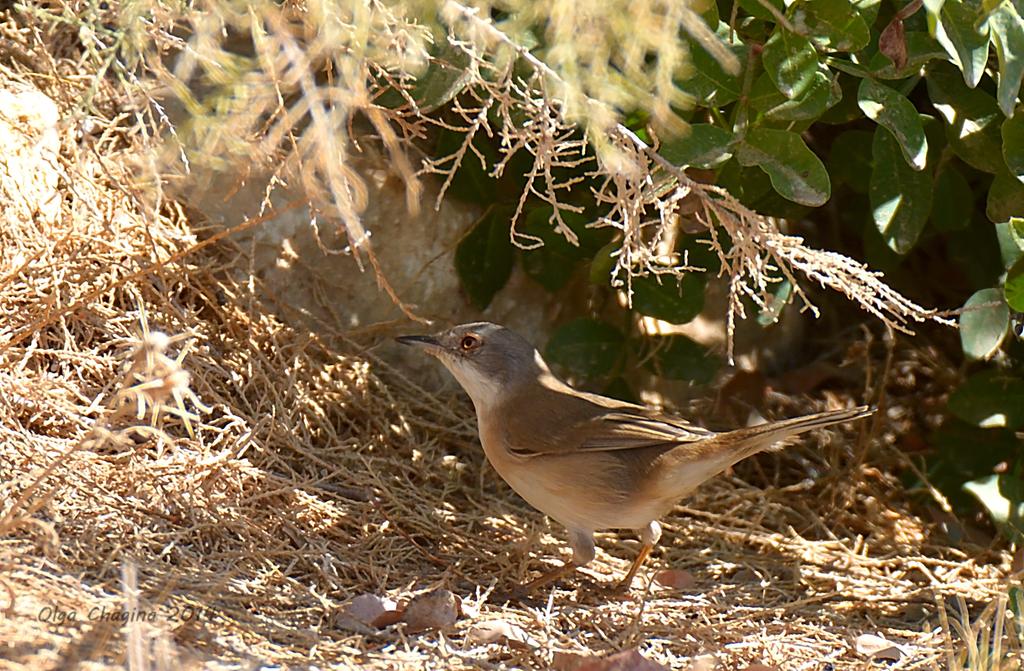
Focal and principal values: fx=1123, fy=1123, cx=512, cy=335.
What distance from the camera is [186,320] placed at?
4.75 metres

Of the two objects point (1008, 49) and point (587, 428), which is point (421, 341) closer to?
point (587, 428)

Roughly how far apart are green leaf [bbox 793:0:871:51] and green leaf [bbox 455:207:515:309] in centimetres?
189

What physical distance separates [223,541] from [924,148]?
112 inches

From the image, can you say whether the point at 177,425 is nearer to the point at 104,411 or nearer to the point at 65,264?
the point at 104,411

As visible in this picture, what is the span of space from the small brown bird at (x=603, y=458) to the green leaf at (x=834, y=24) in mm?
1368

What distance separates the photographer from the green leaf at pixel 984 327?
4234 millimetres

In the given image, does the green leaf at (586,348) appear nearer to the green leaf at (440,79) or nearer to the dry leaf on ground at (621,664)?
the green leaf at (440,79)

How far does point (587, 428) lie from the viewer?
454cm

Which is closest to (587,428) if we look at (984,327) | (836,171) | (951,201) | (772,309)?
(772,309)

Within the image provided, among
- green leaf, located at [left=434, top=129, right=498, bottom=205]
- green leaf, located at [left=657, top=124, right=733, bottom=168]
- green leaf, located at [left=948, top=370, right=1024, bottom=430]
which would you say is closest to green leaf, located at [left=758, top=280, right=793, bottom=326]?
green leaf, located at [left=657, top=124, right=733, bottom=168]

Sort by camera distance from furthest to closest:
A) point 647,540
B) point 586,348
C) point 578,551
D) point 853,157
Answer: point 586,348 → point 853,157 → point 647,540 → point 578,551

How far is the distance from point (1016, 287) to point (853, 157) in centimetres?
108

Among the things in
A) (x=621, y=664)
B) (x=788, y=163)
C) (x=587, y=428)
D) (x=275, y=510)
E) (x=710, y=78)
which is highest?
(x=710, y=78)

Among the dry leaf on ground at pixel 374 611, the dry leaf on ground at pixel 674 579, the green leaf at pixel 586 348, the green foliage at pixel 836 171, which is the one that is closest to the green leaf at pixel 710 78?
the green foliage at pixel 836 171
